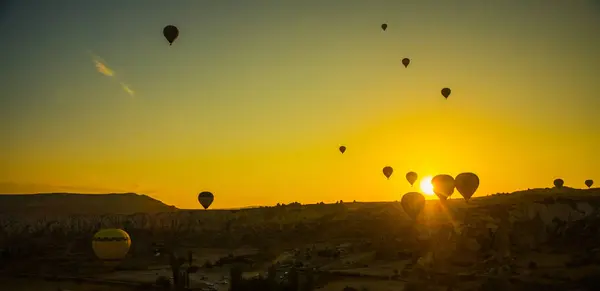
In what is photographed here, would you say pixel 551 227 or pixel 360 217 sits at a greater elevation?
pixel 360 217

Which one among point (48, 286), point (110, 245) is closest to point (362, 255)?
point (110, 245)

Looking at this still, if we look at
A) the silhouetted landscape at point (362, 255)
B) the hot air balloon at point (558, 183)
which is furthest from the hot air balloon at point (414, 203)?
the hot air balloon at point (558, 183)

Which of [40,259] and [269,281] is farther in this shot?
[40,259]

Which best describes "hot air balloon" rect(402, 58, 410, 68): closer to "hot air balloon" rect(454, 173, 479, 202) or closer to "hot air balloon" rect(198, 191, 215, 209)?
"hot air balloon" rect(454, 173, 479, 202)

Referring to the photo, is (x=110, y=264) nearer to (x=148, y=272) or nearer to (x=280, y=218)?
(x=148, y=272)

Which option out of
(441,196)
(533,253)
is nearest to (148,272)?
(533,253)

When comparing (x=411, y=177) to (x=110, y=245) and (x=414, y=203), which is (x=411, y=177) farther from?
(x=110, y=245)

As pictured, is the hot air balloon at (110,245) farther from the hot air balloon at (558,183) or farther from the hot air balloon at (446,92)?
the hot air balloon at (558,183)
